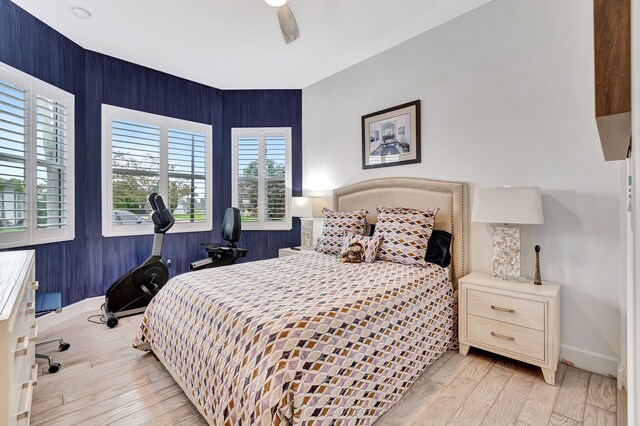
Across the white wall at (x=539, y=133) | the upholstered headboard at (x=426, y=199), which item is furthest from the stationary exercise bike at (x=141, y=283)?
the white wall at (x=539, y=133)

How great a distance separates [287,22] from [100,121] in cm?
280

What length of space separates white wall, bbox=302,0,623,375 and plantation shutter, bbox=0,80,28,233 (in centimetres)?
373

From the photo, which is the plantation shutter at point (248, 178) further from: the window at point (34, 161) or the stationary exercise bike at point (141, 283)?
the window at point (34, 161)

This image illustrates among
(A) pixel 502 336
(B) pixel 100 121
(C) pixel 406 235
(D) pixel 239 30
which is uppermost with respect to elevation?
(D) pixel 239 30

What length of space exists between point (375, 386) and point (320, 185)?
2.92m

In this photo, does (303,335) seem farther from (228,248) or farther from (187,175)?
(187,175)

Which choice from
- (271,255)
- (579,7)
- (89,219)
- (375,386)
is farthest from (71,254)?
(579,7)

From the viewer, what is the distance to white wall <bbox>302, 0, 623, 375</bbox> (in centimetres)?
211

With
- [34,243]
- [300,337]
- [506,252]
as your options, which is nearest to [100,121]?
[34,243]

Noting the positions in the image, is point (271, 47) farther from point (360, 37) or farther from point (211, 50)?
point (360, 37)

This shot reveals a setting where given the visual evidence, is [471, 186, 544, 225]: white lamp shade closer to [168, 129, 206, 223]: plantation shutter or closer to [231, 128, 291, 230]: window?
[231, 128, 291, 230]: window

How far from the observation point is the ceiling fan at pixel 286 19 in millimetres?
2127

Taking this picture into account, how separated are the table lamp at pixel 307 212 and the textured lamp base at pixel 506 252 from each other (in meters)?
2.16

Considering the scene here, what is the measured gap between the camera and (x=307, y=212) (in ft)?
12.9
